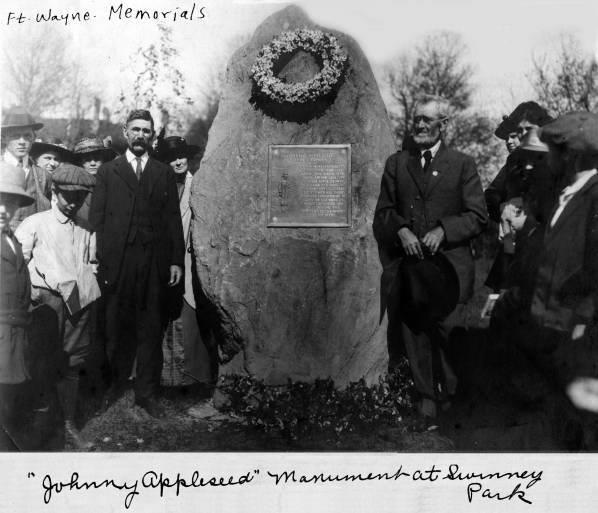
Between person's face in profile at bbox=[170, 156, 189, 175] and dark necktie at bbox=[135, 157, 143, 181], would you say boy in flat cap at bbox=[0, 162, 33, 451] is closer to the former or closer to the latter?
dark necktie at bbox=[135, 157, 143, 181]

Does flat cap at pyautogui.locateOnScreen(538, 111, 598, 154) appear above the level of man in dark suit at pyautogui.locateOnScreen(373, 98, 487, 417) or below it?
above

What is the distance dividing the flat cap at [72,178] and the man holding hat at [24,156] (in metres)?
0.21

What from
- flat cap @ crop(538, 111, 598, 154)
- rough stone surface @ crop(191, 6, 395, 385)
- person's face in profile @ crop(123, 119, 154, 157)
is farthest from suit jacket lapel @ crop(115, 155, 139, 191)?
flat cap @ crop(538, 111, 598, 154)

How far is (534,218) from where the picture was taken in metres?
5.37

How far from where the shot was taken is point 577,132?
5.08 meters

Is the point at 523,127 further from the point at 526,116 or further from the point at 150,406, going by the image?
the point at 150,406

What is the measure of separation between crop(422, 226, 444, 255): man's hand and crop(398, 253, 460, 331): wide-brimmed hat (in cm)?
12

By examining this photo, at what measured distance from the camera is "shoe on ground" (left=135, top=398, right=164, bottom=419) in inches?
233

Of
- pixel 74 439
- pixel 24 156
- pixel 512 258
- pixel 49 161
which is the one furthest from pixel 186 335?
pixel 512 258

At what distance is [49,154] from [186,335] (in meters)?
1.94

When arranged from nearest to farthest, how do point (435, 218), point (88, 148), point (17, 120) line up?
point (435, 218) → point (17, 120) → point (88, 148)

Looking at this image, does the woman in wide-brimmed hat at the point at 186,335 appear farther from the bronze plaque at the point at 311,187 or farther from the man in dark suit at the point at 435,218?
the man in dark suit at the point at 435,218

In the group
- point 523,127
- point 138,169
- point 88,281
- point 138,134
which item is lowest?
point 88,281
